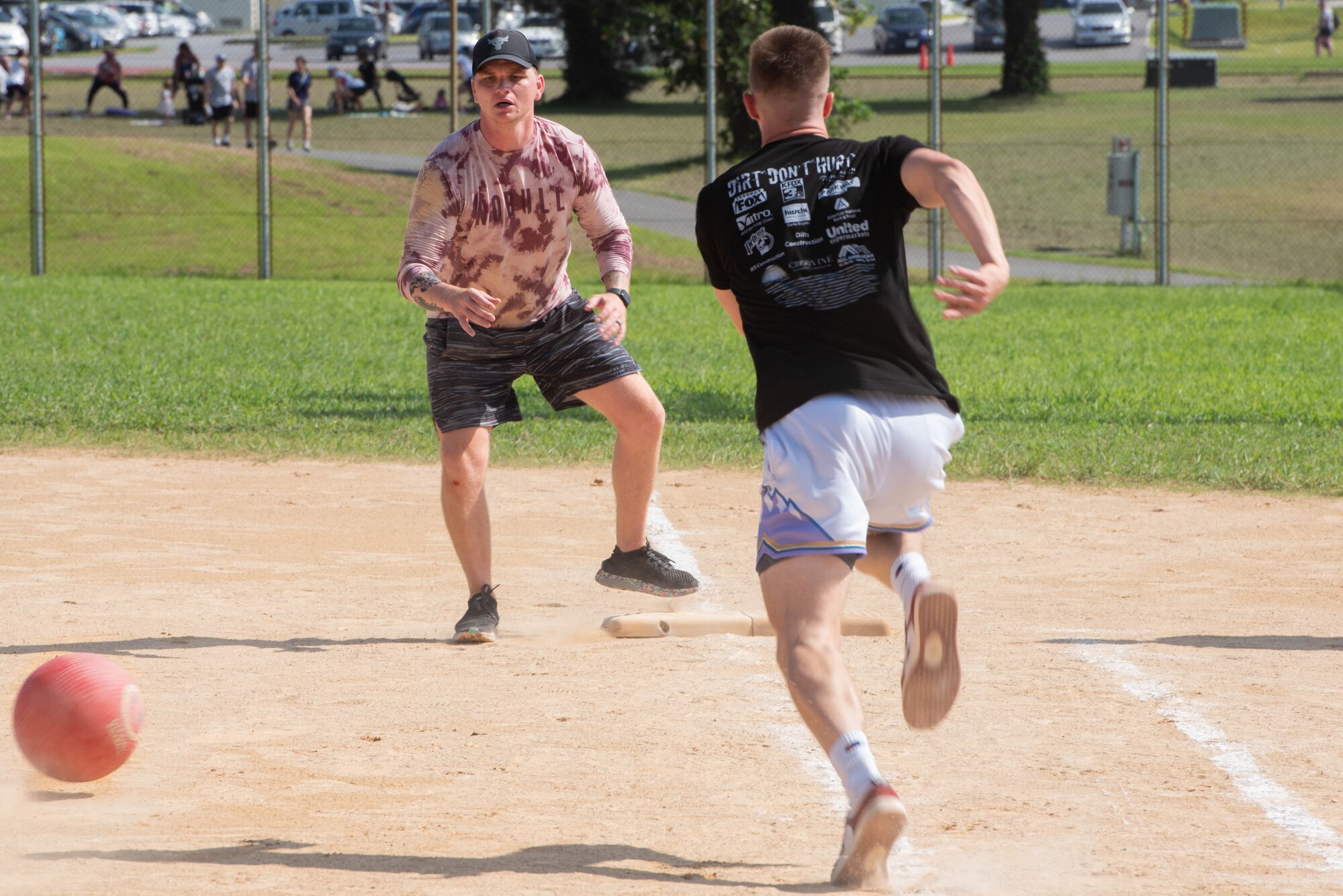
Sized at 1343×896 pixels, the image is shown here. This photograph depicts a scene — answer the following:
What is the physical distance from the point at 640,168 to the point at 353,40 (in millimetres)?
6690

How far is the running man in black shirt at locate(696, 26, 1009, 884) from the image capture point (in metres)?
3.71

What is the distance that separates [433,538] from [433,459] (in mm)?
2075

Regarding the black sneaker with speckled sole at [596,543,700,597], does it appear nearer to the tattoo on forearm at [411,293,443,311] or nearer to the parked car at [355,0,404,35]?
the tattoo on forearm at [411,293,443,311]

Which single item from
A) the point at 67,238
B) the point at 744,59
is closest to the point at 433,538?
the point at 744,59

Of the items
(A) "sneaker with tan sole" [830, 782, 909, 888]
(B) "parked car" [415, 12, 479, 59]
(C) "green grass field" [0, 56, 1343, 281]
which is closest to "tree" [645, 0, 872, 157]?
(C) "green grass field" [0, 56, 1343, 281]

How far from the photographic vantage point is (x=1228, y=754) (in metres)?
4.55

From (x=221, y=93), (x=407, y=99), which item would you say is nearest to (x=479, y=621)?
(x=221, y=93)

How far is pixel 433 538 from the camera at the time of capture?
25.7 ft

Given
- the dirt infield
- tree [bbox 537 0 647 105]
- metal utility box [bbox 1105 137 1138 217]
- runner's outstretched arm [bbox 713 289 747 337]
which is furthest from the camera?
tree [bbox 537 0 647 105]

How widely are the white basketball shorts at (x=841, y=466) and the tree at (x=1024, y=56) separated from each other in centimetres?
2401

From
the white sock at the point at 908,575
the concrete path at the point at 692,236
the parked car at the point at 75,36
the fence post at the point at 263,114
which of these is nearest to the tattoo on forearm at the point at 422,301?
the white sock at the point at 908,575

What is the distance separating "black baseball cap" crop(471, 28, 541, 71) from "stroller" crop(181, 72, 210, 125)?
22710 mm

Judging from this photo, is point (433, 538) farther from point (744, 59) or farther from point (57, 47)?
point (57, 47)

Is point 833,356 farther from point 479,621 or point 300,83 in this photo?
point 300,83
